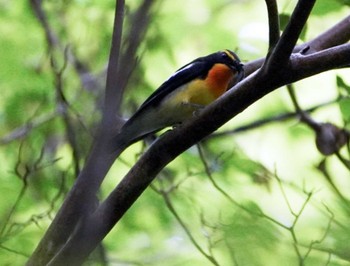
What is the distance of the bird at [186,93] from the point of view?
325 cm

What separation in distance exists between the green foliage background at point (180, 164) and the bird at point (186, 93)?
12 cm

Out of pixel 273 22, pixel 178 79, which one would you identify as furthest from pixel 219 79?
pixel 273 22

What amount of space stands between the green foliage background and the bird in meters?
0.12

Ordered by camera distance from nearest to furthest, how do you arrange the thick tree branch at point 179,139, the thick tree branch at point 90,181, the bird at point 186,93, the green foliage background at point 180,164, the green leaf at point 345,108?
the thick tree branch at point 90,181, the thick tree branch at point 179,139, the green foliage background at point 180,164, the green leaf at point 345,108, the bird at point 186,93

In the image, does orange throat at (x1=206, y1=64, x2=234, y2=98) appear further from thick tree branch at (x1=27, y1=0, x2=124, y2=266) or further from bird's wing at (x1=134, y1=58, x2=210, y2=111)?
thick tree branch at (x1=27, y1=0, x2=124, y2=266)

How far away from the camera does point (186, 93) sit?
3350 mm

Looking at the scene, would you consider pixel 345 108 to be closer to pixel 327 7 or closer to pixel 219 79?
pixel 327 7

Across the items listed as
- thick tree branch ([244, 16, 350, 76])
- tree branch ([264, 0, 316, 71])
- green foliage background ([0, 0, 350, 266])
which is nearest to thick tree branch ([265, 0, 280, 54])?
tree branch ([264, 0, 316, 71])

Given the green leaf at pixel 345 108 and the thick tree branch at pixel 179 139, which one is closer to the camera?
the thick tree branch at pixel 179 139

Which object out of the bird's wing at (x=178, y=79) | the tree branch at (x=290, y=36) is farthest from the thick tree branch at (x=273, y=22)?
the bird's wing at (x=178, y=79)

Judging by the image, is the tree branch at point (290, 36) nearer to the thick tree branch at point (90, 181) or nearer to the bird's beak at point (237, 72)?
the thick tree branch at point (90, 181)

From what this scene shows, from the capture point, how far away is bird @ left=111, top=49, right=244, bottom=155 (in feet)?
10.6

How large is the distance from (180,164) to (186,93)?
0.84m

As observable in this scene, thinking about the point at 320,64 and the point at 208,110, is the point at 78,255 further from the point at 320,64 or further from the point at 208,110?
the point at 320,64
